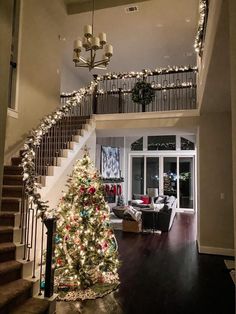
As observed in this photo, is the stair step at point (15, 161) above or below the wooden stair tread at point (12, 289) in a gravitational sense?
above

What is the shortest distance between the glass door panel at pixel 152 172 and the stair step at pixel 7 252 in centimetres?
957

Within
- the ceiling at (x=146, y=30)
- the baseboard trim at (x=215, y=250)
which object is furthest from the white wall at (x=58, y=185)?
the ceiling at (x=146, y=30)

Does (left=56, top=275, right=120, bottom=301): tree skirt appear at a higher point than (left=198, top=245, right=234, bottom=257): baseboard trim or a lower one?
lower

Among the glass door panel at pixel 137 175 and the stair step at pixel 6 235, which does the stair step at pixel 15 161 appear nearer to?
the stair step at pixel 6 235

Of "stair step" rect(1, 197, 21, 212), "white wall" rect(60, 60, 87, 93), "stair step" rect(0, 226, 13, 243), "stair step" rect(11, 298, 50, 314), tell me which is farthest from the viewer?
"white wall" rect(60, 60, 87, 93)

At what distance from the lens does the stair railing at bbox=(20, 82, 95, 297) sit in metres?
3.05

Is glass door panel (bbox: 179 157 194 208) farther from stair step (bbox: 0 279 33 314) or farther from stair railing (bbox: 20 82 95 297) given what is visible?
stair step (bbox: 0 279 33 314)

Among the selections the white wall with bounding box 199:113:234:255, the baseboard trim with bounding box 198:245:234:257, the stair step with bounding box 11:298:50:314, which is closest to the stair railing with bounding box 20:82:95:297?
the stair step with bounding box 11:298:50:314

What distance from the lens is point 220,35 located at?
2.67 metres

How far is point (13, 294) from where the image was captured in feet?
8.79

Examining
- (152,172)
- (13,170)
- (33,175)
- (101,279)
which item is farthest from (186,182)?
(33,175)

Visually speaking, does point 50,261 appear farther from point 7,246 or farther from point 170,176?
point 170,176

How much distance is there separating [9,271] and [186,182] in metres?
10.1

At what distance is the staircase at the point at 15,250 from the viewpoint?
2729 mm
